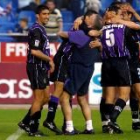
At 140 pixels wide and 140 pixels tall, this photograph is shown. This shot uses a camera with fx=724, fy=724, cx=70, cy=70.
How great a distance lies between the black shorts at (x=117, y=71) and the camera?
1162cm

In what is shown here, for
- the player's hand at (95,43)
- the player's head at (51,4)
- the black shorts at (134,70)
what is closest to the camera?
the player's hand at (95,43)

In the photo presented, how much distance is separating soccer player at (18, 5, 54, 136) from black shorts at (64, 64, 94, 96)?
60cm

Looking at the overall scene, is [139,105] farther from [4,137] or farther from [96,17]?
[4,137]

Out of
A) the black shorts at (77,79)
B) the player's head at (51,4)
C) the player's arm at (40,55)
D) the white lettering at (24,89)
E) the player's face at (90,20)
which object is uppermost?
the player's face at (90,20)

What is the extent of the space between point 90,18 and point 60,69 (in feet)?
3.12

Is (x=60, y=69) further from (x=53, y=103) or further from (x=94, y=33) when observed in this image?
(x=94, y=33)

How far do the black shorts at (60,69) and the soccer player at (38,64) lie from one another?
460 millimetres

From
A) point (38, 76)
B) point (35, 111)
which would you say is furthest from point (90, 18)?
point (35, 111)

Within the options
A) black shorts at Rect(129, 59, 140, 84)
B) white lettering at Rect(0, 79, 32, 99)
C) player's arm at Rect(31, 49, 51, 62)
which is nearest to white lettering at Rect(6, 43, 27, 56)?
white lettering at Rect(0, 79, 32, 99)

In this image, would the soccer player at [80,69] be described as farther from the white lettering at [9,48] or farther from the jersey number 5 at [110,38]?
the white lettering at [9,48]

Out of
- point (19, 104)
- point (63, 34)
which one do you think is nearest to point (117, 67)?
point (63, 34)

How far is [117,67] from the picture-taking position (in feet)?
38.1

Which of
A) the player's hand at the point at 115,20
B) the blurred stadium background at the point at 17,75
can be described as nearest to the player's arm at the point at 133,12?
the player's hand at the point at 115,20

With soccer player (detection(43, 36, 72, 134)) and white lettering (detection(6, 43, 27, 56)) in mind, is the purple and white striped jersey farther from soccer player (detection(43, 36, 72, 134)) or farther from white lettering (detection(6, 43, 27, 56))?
white lettering (detection(6, 43, 27, 56))
